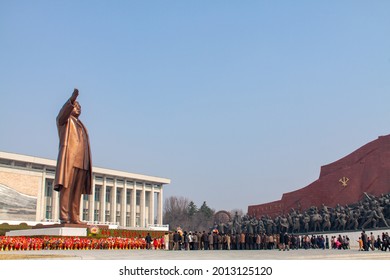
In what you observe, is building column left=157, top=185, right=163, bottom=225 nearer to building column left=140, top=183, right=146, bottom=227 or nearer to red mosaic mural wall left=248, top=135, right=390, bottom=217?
building column left=140, top=183, right=146, bottom=227

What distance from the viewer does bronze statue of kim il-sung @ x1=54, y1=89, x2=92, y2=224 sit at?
15.1 meters

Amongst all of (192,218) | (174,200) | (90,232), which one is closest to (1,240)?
(90,232)

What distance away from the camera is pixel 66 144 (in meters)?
15.3

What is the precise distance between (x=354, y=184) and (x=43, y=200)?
1072 inches

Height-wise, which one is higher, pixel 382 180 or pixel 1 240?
pixel 382 180

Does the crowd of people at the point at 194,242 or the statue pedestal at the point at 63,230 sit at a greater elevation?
the statue pedestal at the point at 63,230

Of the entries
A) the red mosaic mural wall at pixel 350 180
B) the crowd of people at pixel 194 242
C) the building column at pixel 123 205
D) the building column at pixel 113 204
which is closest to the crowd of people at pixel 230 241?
A: the crowd of people at pixel 194 242

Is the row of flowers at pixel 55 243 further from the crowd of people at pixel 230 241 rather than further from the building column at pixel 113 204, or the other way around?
the building column at pixel 113 204

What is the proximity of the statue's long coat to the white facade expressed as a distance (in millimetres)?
22514

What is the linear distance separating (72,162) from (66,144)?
0.66 m

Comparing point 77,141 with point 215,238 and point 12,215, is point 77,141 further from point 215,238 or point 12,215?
point 12,215

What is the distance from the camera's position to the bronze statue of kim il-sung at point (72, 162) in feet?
49.5

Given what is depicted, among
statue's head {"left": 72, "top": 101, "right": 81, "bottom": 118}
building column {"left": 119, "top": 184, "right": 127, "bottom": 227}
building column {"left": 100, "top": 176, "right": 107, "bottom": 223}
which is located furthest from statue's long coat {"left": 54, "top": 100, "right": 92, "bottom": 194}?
building column {"left": 119, "top": 184, "right": 127, "bottom": 227}
